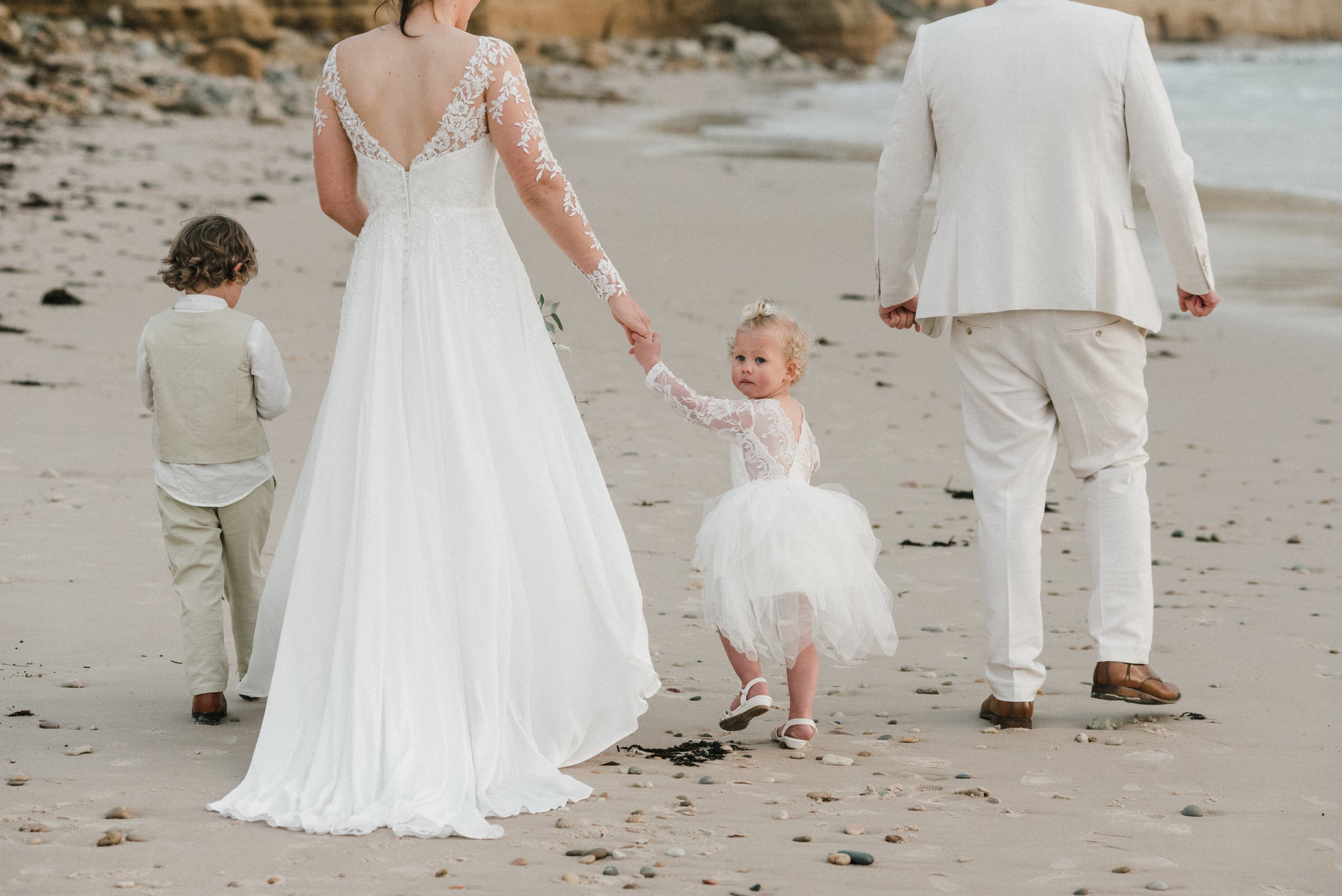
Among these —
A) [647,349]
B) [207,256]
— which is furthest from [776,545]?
[207,256]

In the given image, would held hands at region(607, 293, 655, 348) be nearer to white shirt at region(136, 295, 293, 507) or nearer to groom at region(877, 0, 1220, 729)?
groom at region(877, 0, 1220, 729)

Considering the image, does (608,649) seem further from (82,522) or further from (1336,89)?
(1336,89)

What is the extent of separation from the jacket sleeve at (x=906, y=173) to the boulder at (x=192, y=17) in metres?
31.6

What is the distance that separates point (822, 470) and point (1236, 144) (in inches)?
655

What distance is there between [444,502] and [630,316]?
0.64 metres

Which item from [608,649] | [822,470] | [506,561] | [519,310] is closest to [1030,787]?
[608,649]

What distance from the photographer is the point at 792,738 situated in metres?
3.63

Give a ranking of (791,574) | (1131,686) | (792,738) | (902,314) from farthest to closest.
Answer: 1. (902,314)
2. (1131,686)
3. (792,738)
4. (791,574)

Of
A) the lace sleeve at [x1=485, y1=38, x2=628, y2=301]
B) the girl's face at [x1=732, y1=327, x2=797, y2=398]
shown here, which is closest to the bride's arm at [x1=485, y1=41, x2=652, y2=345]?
the lace sleeve at [x1=485, y1=38, x2=628, y2=301]

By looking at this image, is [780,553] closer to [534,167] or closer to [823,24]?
[534,167]

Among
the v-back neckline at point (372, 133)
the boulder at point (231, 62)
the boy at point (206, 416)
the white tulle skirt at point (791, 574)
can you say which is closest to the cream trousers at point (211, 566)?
the boy at point (206, 416)

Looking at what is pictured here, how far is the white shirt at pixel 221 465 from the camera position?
3.78 meters

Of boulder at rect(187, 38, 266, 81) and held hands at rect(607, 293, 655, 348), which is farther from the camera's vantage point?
boulder at rect(187, 38, 266, 81)

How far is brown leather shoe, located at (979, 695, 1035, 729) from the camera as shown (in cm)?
381
